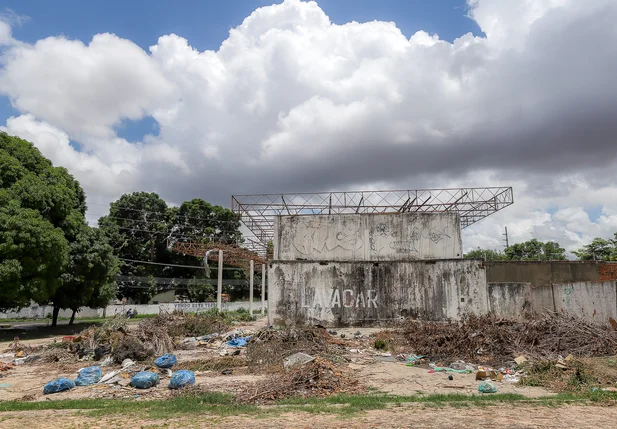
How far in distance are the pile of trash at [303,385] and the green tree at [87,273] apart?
16.4 meters

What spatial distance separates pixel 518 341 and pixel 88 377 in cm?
1115

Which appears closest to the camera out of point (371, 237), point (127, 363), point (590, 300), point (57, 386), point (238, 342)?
point (57, 386)

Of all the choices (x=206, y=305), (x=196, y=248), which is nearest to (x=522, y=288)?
(x=196, y=248)

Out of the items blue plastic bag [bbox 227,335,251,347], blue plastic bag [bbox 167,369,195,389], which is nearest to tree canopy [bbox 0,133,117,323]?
blue plastic bag [bbox 227,335,251,347]

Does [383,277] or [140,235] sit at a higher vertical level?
[140,235]

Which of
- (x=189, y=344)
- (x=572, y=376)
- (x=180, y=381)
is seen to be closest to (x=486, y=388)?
(x=572, y=376)

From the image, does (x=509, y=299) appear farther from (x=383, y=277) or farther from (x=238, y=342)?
(x=238, y=342)

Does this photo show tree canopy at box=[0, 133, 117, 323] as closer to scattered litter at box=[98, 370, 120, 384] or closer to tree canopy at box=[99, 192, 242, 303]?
scattered litter at box=[98, 370, 120, 384]

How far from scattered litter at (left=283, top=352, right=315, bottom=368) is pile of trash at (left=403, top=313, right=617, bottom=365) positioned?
375 centimetres

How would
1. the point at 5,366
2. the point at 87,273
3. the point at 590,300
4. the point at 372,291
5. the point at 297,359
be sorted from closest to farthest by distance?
1. the point at 297,359
2. the point at 5,366
3. the point at 590,300
4. the point at 372,291
5. the point at 87,273

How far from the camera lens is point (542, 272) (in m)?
22.6

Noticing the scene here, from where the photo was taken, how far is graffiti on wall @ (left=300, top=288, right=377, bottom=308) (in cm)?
1892

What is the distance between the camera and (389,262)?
19.2 meters

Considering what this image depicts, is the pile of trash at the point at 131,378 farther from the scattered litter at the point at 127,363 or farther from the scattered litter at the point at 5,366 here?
the scattered litter at the point at 5,366
